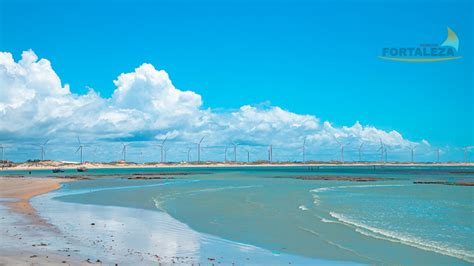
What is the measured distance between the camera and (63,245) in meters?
17.1

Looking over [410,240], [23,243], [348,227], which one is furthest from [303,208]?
[23,243]

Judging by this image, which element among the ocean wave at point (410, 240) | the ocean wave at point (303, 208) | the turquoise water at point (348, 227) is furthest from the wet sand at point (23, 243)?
the ocean wave at point (303, 208)

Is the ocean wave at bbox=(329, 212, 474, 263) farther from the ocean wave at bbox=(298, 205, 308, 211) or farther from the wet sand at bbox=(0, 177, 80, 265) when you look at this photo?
the wet sand at bbox=(0, 177, 80, 265)

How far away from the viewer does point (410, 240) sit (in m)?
20.1

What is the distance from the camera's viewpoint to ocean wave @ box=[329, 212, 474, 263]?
17.5 metres

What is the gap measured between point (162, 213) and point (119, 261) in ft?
50.2

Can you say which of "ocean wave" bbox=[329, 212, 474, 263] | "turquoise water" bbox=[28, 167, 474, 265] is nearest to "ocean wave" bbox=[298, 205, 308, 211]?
"turquoise water" bbox=[28, 167, 474, 265]

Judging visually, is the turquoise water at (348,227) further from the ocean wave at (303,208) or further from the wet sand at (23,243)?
the wet sand at (23,243)

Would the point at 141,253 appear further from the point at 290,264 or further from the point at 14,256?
the point at 290,264

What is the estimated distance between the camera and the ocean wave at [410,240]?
1754 cm

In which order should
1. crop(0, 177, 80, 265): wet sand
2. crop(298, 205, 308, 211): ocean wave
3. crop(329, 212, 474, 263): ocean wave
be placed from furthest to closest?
crop(298, 205, 308, 211): ocean wave < crop(329, 212, 474, 263): ocean wave < crop(0, 177, 80, 265): wet sand

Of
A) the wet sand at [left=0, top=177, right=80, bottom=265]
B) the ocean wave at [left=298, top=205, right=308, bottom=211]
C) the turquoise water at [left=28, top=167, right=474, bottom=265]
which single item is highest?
the wet sand at [left=0, top=177, right=80, bottom=265]

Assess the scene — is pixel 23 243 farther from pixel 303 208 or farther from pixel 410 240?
pixel 303 208

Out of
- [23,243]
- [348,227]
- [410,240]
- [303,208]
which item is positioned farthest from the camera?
[303,208]
